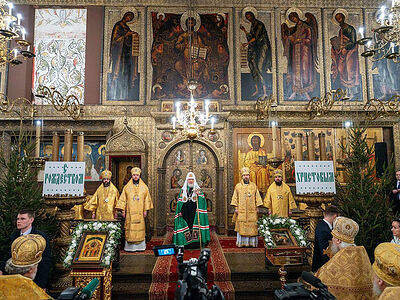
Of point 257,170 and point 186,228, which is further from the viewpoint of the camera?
point 257,170

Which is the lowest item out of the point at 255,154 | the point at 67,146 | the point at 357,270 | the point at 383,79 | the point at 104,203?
the point at 357,270

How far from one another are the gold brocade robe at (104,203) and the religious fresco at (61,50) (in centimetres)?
425

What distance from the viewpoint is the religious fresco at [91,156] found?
31.1 feet

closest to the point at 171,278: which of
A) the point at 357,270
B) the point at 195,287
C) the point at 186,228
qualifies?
the point at 186,228

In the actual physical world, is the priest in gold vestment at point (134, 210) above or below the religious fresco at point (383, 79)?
below

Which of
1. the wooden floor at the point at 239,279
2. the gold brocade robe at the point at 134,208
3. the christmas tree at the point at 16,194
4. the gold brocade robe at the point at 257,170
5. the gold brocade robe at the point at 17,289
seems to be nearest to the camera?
the gold brocade robe at the point at 17,289

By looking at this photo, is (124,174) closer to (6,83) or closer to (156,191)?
(156,191)

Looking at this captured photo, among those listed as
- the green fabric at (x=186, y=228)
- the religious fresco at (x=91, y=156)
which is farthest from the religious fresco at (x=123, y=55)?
the green fabric at (x=186, y=228)

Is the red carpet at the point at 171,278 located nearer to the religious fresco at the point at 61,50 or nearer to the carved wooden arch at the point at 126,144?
the carved wooden arch at the point at 126,144

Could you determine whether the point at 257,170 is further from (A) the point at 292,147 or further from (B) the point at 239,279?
(B) the point at 239,279

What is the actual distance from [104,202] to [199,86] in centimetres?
542

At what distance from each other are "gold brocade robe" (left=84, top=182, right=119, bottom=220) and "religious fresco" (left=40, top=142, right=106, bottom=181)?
93.7 inches

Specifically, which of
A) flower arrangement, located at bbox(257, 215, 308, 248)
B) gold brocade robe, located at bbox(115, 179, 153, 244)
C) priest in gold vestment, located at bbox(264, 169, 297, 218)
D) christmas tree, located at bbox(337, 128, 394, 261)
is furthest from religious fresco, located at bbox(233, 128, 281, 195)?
christmas tree, located at bbox(337, 128, 394, 261)

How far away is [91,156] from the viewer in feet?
31.7
